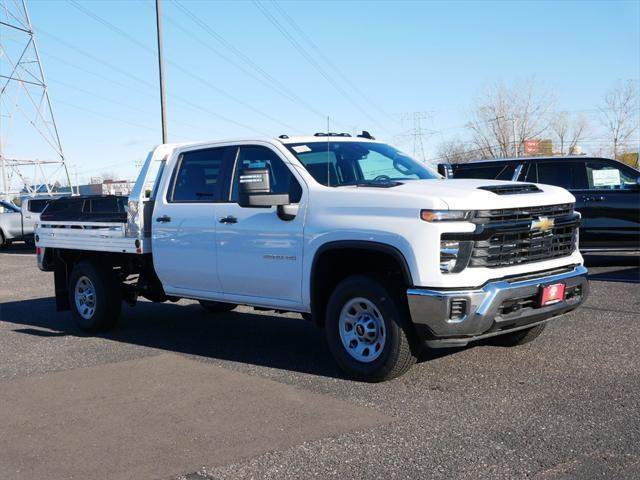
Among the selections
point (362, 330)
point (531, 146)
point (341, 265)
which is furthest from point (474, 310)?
point (531, 146)

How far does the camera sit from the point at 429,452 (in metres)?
4.50

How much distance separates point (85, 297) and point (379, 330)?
445cm

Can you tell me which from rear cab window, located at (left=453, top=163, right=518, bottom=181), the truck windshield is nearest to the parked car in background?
rear cab window, located at (left=453, top=163, right=518, bottom=181)

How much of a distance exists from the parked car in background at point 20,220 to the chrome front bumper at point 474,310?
2029 centimetres

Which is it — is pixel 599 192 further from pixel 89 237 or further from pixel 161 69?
pixel 161 69

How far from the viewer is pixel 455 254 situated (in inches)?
220

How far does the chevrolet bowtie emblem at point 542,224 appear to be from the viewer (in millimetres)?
5942

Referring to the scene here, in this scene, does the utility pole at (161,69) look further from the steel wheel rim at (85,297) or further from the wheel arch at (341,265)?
the wheel arch at (341,265)

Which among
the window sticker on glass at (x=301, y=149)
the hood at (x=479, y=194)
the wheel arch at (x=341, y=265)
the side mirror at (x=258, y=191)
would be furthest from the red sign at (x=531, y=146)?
the side mirror at (x=258, y=191)

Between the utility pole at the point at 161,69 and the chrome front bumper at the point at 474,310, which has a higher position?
the utility pole at the point at 161,69

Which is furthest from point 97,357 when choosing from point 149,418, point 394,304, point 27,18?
point 27,18

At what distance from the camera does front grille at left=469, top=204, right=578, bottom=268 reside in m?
5.64

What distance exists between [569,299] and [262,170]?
2801 mm

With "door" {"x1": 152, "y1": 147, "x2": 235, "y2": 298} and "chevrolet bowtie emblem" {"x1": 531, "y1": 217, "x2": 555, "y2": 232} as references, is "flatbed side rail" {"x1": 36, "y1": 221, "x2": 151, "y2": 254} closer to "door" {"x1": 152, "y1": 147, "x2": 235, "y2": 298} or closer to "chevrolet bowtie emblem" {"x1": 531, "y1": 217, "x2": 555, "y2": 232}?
"door" {"x1": 152, "y1": 147, "x2": 235, "y2": 298}
